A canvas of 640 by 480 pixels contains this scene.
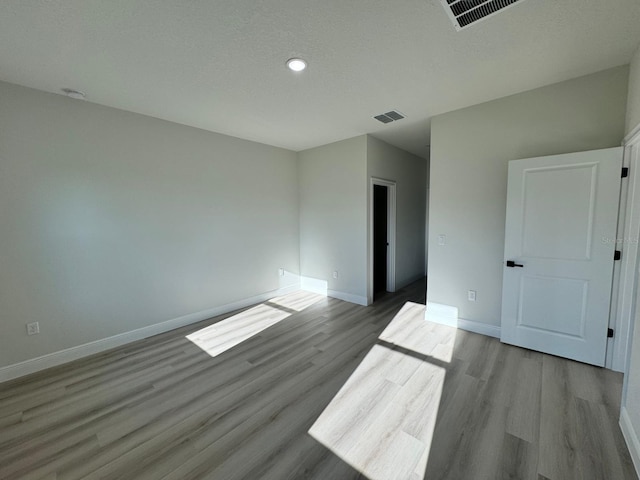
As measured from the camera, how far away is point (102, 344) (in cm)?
292

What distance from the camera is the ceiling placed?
5.34 ft

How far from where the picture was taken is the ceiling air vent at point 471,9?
5.15ft

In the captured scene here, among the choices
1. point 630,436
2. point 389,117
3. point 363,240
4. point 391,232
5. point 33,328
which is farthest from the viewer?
point 391,232

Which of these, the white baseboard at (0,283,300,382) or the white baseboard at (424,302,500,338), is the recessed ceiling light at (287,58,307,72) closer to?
the white baseboard at (424,302,500,338)

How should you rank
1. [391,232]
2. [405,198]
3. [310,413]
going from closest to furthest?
[310,413]
[391,232]
[405,198]

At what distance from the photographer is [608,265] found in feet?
7.76

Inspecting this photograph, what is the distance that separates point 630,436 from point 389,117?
344cm

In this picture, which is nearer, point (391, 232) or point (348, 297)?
point (348, 297)

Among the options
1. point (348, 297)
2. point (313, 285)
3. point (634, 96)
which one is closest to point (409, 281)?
point (348, 297)

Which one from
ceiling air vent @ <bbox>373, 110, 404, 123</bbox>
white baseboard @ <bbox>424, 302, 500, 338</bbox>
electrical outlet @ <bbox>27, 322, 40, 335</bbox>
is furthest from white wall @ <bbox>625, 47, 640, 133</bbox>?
electrical outlet @ <bbox>27, 322, 40, 335</bbox>

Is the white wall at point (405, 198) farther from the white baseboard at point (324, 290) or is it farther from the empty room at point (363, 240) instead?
the empty room at point (363, 240)

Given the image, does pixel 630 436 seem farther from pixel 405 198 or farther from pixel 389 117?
pixel 405 198

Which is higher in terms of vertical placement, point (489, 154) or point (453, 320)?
point (489, 154)

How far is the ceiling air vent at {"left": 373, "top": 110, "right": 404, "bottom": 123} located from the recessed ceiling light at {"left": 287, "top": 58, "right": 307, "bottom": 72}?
1.42 meters
